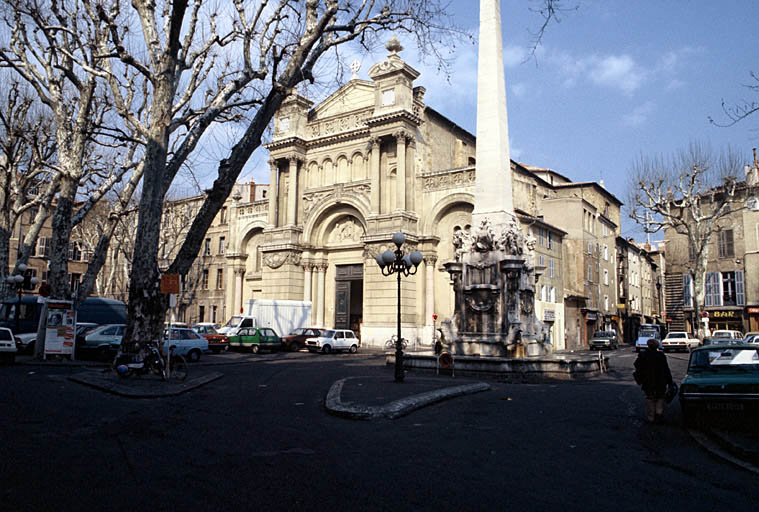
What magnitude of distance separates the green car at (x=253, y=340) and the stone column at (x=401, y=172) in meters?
11.9

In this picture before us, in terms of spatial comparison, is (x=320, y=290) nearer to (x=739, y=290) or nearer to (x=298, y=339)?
(x=298, y=339)

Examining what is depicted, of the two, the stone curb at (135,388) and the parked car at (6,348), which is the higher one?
the parked car at (6,348)

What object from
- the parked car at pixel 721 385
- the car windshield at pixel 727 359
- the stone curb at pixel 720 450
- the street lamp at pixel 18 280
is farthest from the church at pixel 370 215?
the stone curb at pixel 720 450

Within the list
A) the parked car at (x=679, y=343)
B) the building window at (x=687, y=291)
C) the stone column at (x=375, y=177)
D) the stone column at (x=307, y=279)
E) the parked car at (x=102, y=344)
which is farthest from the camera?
the building window at (x=687, y=291)

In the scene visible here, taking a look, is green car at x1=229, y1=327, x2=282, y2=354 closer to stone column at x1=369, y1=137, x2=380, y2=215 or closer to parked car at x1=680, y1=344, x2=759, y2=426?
stone column at x1=369, y1=137, x2=380, y2=215

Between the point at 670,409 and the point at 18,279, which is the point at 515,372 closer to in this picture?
the point at 670,409

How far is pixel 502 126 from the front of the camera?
Result: 18.2 metres

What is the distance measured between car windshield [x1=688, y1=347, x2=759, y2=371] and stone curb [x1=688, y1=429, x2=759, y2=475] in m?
1.51

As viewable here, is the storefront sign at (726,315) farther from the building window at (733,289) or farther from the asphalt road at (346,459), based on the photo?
the asphalt road at (346,459)

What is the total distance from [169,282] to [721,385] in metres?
11.5

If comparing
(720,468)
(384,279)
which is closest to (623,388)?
(720,468)

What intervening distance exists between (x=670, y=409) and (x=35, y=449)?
10.1 meters

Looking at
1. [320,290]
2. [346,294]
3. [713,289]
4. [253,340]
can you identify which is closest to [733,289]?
[713,289]

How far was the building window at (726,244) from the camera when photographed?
42.8 meters
